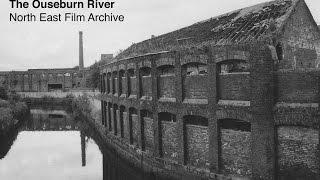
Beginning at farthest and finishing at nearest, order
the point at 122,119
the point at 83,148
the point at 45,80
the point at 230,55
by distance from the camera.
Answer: the point at 45,80
the point at 83,148
the point at 122,119
the point at 230,55

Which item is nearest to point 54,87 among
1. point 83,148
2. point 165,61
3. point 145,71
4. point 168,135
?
point 83,148

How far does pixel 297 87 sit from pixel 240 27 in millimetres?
4317

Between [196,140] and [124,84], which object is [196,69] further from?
[124,84]

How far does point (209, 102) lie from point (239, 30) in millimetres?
3199

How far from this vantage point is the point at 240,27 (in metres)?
14.6

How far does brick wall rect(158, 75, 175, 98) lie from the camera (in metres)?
16.0

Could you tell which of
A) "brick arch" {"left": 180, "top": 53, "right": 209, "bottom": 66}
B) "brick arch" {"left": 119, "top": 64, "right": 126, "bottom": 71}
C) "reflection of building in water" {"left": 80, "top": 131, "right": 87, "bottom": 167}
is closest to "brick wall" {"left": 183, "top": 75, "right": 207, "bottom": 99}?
"brick arch" {"left": 180, "top": 53, "right": 209, "bottom": 66}

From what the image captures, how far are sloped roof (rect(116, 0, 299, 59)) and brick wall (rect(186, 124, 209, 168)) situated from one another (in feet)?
11.9

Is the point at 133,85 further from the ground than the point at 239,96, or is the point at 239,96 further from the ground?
the point at 133,85

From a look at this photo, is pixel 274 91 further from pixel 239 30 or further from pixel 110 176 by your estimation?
pixel 110 176

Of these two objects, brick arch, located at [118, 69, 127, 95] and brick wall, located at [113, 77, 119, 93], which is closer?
brick arch, located at [118, 69, 127, 95]

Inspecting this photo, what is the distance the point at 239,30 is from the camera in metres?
14.3

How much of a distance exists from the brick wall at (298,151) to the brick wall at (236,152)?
1195 millimetres

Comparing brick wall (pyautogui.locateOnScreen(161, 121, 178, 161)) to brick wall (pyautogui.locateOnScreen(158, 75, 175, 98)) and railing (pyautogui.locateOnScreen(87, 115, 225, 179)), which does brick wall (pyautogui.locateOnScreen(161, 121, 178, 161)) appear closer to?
railing (pyautogui.locateOnScreen(87, 115, 225, 179))
